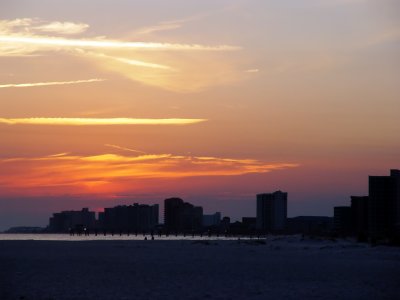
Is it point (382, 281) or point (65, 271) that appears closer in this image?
point (382, 281)

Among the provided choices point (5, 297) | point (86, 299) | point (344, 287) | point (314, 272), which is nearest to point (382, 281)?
point (344, 287)

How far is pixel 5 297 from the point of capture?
4397 cm

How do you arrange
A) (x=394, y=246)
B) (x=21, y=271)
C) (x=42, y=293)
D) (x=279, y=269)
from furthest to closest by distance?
(x=394, y=246)
(x=279, y=269)
(x=21, y=271)
(x=42, y=293)

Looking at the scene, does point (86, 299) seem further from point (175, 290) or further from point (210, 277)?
point (210, 277)

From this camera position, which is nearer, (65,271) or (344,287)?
(344,287)

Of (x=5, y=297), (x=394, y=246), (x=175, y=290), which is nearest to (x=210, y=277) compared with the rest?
(x=175, y=290)

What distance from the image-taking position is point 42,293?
4734 cm

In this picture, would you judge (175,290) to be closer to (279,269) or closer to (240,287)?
(240,287)

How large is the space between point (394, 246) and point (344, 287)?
88868 mm

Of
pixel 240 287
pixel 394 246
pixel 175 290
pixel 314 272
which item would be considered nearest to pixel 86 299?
pixel 175 290

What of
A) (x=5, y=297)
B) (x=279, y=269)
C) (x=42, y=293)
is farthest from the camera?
(x=279, y=269)

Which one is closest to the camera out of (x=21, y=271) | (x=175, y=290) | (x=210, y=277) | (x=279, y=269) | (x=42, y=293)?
(x=42, y=293)

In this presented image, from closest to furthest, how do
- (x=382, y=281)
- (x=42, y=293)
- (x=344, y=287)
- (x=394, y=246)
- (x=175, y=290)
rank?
(x=42, y=293), (x=175, y=290), (x=344, y=287), (x=382, y=281), (x=394, y=246)

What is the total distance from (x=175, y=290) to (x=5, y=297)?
463 inches
